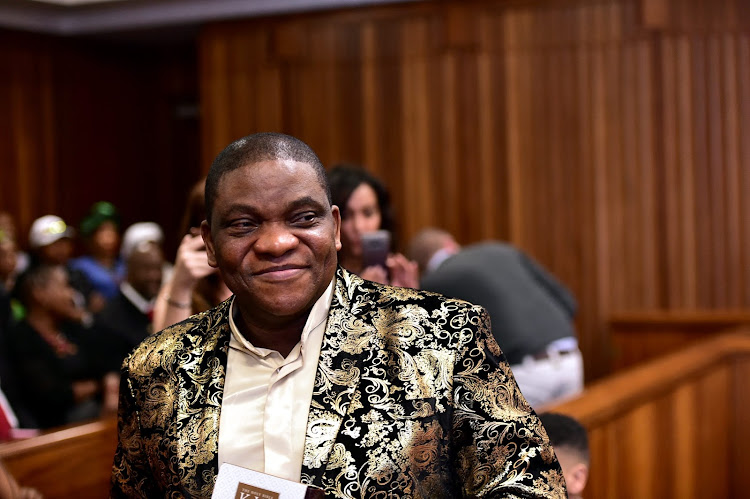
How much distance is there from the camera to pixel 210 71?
314 inches

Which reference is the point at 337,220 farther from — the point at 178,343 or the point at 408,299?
Answer: the point at 178,343

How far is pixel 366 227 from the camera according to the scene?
2723 millimetres

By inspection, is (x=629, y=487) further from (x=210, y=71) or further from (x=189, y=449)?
(x=210, y=71)

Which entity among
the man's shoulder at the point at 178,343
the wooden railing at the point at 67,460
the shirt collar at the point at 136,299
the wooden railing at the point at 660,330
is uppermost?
the man's shoulder at the point at 178,343

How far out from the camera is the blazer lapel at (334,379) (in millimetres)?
1229

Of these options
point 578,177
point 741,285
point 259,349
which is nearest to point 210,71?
point 578,177

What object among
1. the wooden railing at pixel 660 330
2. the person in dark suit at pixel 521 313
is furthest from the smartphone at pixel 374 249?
the wooden railing at pixel 660 330

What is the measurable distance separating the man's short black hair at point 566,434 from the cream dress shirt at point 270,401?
3.15ft

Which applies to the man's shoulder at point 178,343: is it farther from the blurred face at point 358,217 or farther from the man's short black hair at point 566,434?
the blurred face at point 358,217

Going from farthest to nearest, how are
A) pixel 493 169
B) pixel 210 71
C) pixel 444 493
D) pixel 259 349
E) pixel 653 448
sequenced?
1. pixel 210 71
2. pixel 493 169
3. pixel 653 448
4. pixel 259 349
5. pixel 444 493

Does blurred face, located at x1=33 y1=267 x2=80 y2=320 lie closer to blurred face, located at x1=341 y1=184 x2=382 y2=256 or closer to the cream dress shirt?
blurred face, located at x1=341 y1=184 x2=382 y2=256

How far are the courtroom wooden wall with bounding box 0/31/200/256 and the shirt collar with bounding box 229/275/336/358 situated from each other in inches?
286

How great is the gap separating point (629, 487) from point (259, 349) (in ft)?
7.67

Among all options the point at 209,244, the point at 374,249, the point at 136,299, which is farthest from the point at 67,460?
the point at 136,299
